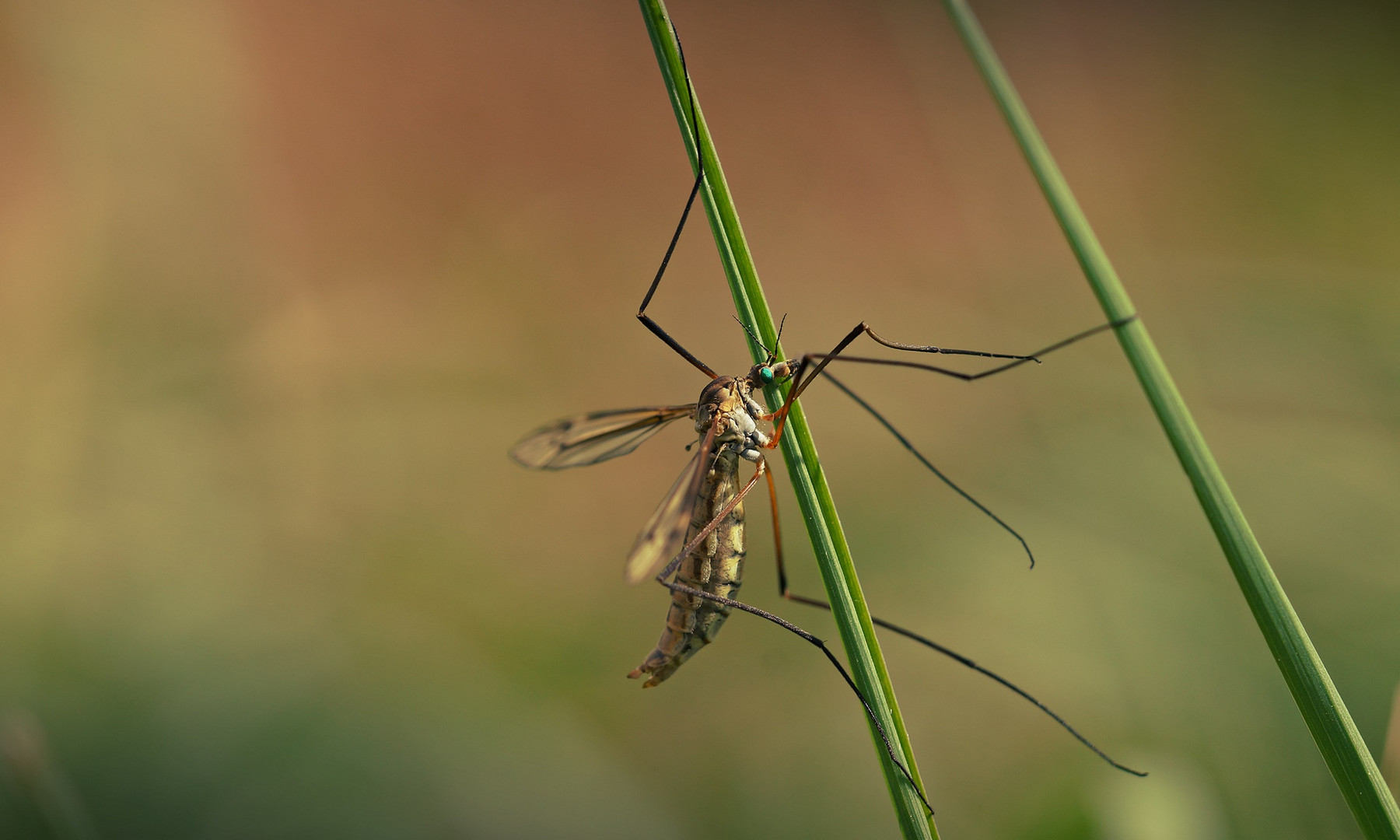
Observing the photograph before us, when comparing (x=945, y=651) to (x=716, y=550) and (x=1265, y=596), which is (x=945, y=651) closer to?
(x=716, y=550)

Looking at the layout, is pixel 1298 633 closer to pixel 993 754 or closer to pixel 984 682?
pixel 993 754

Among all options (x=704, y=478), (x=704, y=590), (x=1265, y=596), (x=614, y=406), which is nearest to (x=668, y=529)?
(x=704, y=478)

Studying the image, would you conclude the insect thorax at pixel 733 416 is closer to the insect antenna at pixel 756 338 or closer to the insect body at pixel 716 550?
the insect body at pixel 716 550

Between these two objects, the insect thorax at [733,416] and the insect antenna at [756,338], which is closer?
the insect antenna at [756,338]

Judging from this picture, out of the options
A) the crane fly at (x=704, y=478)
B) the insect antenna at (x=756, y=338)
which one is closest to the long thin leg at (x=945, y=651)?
the crane fly at (x=704, y=478)

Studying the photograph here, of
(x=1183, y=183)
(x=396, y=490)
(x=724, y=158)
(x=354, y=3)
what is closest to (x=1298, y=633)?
(x=396, y=490)

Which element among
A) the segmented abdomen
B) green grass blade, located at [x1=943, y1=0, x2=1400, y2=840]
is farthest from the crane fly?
green grass blade, located at [x1=943, y1=0, x2=1400, y2=840]
